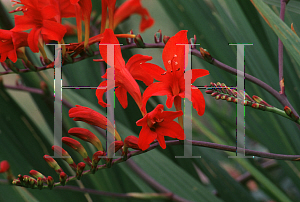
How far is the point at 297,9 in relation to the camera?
0.45m

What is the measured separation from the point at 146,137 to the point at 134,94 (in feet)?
0.21

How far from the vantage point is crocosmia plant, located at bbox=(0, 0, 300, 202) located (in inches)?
12.1

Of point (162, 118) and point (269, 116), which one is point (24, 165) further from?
point (269, 116)

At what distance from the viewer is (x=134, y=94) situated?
33 centimetres

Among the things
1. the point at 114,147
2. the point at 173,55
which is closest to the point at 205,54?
the point at 173,55

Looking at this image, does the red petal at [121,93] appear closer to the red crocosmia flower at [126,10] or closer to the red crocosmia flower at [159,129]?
the red crocosmia flower at [159,129]

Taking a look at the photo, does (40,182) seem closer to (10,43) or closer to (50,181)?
(50,181)

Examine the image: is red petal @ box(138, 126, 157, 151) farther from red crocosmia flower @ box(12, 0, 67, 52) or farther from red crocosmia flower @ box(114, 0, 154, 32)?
red crocosmia flower @ box(114, 0, 154, 32)

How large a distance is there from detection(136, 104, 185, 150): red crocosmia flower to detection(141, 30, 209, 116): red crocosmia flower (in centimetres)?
2

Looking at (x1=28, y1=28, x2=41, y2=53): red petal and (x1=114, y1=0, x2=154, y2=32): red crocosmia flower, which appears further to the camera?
(x1=114, y1=0, x2=154, y2=32): red crocosmia flower

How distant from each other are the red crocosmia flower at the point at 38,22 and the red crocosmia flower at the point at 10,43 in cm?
2

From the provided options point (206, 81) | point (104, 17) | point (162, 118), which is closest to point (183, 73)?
point (162, 118)

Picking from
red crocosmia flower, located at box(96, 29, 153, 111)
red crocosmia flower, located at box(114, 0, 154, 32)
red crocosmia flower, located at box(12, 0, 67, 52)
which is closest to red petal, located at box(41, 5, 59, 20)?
red crocosmia flower, located at box(12, 0, 67, 52)

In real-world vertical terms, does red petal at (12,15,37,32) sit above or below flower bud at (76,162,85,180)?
above
